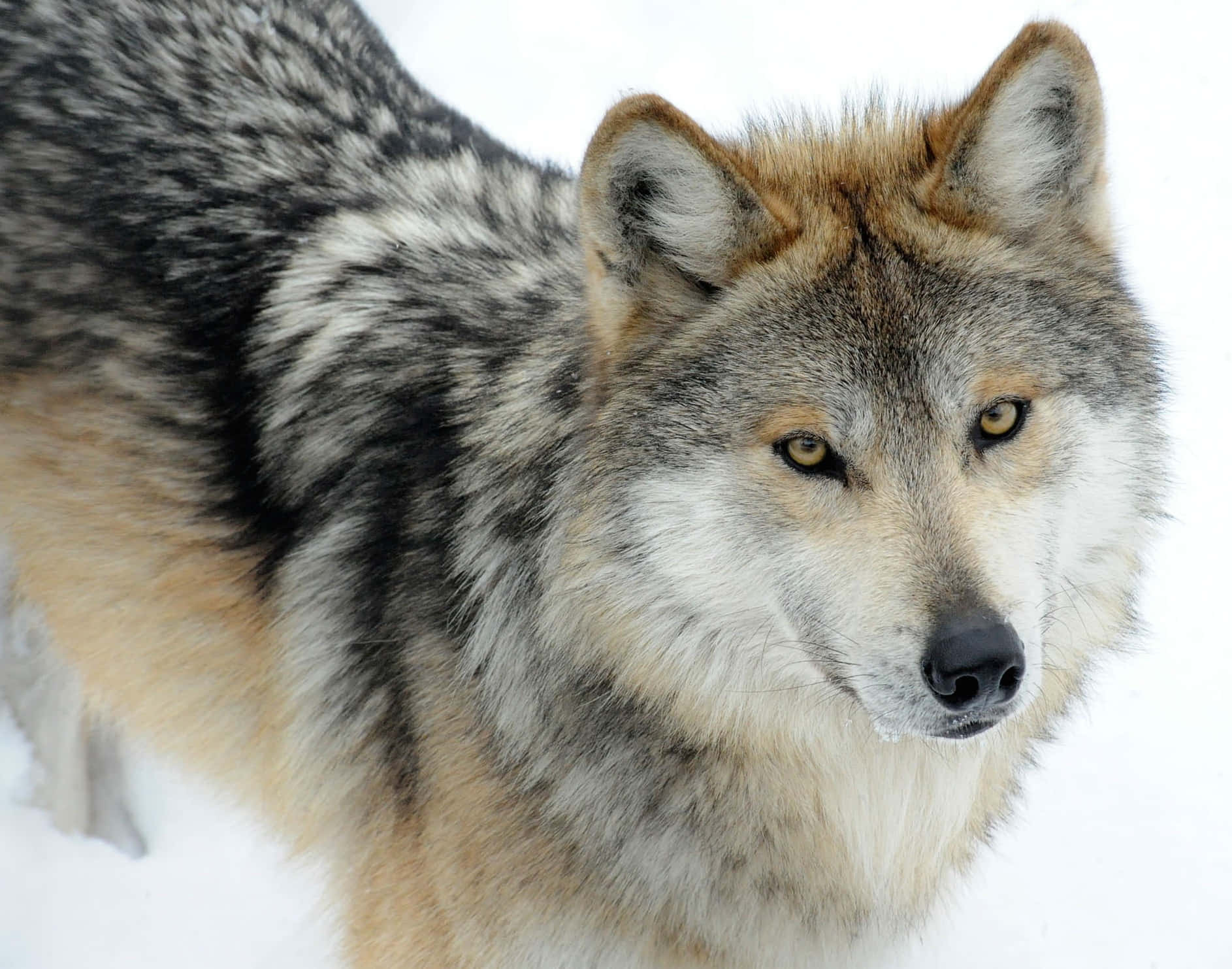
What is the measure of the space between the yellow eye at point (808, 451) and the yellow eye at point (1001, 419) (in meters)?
0.33

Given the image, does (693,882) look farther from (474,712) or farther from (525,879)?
(474,712)

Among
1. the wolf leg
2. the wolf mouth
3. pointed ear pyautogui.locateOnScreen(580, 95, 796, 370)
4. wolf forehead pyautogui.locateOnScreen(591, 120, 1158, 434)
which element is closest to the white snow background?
the wolf leg

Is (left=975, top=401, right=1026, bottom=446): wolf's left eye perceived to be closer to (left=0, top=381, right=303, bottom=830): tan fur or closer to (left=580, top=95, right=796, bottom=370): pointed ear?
(left=580, top=95, right=796, bottom=370): pointed ear

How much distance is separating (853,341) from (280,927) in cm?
313

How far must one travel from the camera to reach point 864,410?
2.50 metres

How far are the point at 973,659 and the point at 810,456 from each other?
1.74 ft

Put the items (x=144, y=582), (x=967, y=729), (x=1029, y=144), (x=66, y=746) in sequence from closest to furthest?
(x=967, y=729) → (x=1029, y=144) → (x=144, y=582) → (x=66, y=746)

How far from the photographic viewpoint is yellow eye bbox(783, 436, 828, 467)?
8.31 ft

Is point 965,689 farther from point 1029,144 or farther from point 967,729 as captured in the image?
point 1029,144

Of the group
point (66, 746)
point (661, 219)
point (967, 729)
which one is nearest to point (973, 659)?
point (967, 729)

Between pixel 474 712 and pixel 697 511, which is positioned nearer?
pixel 697 511

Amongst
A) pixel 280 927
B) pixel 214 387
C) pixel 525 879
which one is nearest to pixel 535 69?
pixel 214 387

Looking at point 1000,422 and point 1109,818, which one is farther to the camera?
point 1109,818

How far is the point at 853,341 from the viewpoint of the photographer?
2549 millimetres
